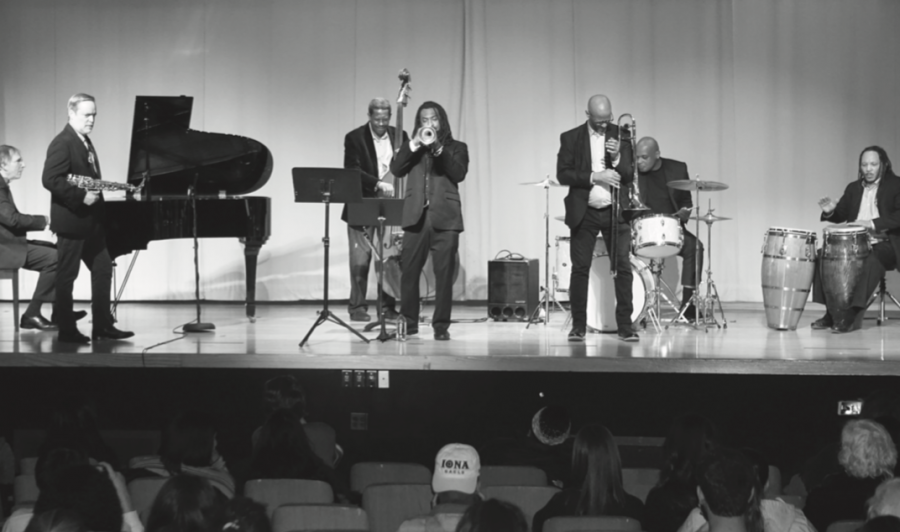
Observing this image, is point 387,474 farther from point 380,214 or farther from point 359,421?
point 380,214

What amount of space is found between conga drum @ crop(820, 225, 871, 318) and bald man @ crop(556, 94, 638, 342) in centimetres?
181

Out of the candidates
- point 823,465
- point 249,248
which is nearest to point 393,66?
point 249,248

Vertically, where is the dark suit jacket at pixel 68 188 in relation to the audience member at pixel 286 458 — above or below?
above

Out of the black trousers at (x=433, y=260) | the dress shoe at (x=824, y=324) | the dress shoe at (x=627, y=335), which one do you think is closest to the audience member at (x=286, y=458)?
the black trousers at (x=433, y=260)

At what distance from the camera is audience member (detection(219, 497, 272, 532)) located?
Answer: 297 cm

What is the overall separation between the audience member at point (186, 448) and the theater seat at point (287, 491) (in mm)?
208

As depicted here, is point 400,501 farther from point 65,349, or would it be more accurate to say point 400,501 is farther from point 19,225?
point 19,225

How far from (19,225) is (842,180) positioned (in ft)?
25.5

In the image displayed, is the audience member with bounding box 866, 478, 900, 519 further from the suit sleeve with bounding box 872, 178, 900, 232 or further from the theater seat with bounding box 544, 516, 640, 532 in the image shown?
the suit sleeve with bounding box 872, 178, 900, 232

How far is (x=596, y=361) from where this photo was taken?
6176 mm

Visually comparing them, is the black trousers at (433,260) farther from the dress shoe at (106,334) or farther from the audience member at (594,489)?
the audience member at (594,489)

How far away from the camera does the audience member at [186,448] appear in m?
4.41

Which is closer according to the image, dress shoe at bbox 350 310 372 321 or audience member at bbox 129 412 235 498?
audience member at bbox 129 412 235 498

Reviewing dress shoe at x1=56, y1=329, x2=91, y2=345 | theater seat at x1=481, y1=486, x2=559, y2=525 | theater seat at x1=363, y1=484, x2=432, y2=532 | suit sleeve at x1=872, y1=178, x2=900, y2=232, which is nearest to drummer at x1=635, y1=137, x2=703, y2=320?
suit sleeve at x1=872, y1=178, x2=900, y2=232
